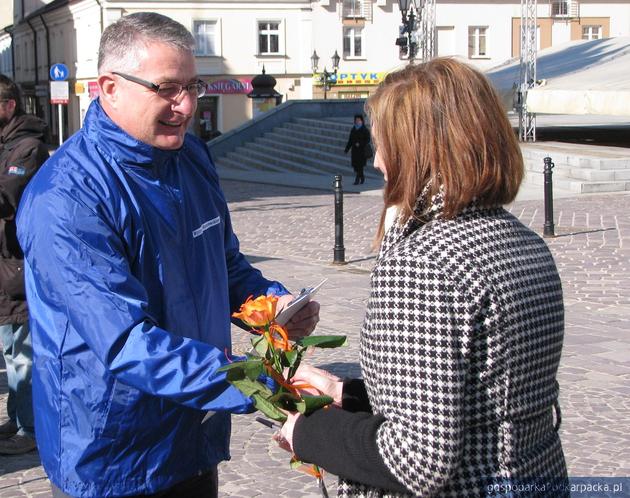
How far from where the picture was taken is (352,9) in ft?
166

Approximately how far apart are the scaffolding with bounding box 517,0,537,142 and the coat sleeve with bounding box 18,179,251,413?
82.9ft

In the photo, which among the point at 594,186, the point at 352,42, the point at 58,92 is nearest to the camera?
the point at 594,186

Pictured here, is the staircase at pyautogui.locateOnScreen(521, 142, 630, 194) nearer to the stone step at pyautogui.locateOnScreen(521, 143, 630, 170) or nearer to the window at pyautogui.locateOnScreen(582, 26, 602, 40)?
the stone step at pyautogui.locateOnScreen(521, 143, 630, 170)

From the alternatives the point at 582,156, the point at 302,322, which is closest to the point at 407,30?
the point at 582,156

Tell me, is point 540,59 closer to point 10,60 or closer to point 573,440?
point 573,440

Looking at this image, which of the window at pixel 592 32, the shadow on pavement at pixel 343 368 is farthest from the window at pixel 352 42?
the shadow on pavement at pixel 343 368

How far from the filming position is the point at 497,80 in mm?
30500

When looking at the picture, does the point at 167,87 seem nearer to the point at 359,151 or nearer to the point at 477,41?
the point at 359,151

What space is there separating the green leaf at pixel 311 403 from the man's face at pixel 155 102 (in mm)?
778

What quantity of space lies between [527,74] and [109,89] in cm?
2598

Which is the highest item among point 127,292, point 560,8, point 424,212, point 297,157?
point 560,8

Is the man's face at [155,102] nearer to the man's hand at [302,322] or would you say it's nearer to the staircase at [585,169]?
the man's hand at [302,322]

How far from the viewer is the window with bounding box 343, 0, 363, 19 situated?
50.5 meters

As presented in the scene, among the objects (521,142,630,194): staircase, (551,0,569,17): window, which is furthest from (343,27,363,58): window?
(521,142,630,194): staircase
